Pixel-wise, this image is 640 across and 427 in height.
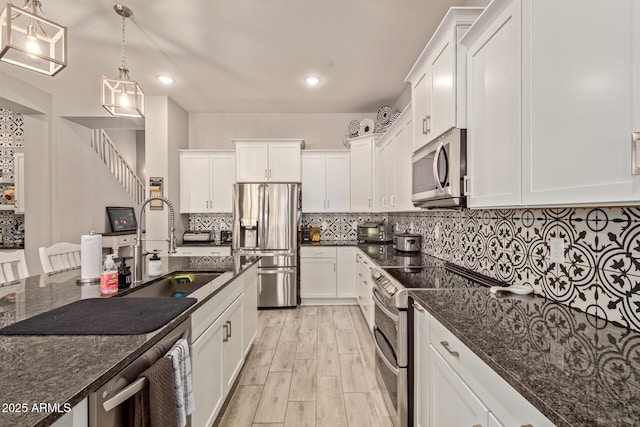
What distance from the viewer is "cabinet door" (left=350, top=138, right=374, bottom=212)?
13.9ft

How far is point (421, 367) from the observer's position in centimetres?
153

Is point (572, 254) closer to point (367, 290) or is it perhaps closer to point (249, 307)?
point (367, 290)

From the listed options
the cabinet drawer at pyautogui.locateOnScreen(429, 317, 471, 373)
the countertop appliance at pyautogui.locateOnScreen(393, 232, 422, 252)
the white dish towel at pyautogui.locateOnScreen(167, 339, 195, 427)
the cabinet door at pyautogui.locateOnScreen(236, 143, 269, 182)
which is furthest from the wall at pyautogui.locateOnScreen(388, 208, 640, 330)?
the cabinet door at pyautogui.locateOnScreen(236, 143, 269, 182)

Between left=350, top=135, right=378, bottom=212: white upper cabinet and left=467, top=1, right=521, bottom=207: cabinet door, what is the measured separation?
2.58m

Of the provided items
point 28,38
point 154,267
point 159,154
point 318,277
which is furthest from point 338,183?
point 28,38

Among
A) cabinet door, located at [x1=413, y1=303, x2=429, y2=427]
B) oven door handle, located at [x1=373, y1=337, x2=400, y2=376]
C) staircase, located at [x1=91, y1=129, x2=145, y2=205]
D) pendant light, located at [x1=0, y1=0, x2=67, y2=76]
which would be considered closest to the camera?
pendant light, located at [x1=0, y1=0, x2=67, y2=76]

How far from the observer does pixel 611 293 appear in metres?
1.12

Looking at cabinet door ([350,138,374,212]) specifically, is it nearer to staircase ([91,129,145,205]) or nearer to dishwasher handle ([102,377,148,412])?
dishwasher handle ([102,377,148,412])

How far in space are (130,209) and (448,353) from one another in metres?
6.54

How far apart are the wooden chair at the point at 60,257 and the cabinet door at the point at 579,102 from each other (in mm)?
3093

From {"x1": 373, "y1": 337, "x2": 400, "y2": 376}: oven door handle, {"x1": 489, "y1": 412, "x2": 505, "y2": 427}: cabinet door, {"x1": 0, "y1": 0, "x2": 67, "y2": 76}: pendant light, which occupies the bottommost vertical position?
{"x1": 373, "y1": 337, "x2": 400, "y2": 376}: oven door handle

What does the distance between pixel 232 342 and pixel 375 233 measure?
8.65 ft

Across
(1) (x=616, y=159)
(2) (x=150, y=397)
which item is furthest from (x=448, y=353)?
(2) (x=150, y=397)

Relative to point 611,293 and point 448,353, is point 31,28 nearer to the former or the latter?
point 448,353
